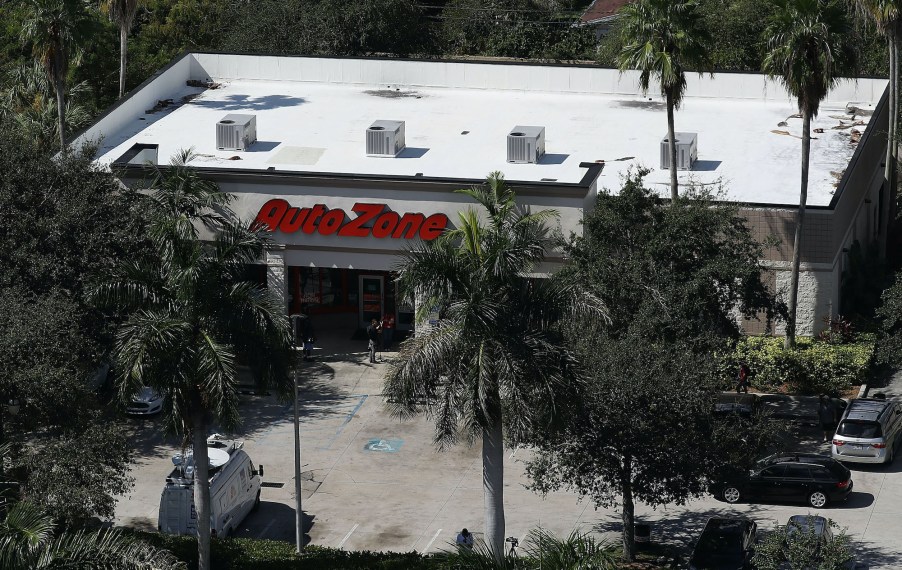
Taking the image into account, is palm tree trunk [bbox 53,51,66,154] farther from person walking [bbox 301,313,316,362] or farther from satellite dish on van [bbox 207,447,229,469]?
satellite dish on van [bbox 207,447,229,469]

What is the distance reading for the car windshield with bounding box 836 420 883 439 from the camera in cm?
4062

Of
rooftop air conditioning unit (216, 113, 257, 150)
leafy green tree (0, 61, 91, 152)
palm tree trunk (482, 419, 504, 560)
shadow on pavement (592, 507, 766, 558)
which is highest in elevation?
leafy green tree (0, 61, 91, 152)

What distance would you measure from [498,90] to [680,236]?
946 inches

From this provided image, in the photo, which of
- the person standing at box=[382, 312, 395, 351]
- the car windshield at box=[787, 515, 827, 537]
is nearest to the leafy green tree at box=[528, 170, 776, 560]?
the car windshield at box=[787, 515, 827, 537]

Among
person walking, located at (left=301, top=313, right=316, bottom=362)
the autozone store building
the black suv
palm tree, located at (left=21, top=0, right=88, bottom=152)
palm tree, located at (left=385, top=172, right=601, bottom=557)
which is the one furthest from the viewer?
palm tree, located at (left=21, top=0, right=88, bottom=152)

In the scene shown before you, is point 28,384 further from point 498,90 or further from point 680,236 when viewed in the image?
point 498,90

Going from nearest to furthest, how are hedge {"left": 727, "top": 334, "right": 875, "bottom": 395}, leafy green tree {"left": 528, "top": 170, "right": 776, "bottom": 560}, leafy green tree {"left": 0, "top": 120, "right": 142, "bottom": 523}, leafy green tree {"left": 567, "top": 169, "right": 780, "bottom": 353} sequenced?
leafy green tree {"left": 0, "top": 120, "right": 142, "bottom": 523}
leafy green tree {"left": 528, "top": 170, "right": 776, "bottom": 560}
leafy green tree {"left": 567, "top": 169, "right": 780, "bottom": 353}
hedge {"left": 727, "top": 334, "right": 875, "bottom": 395}

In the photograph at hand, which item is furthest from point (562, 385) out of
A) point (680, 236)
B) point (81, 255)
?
point (81, 255)

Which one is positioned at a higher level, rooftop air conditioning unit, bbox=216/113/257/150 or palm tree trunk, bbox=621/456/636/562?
rooftop air conditioning unit, bbox=216/113/257/150

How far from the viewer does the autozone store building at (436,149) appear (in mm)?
48312

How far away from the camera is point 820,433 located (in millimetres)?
43719

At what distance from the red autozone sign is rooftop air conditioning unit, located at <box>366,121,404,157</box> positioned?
5.09m

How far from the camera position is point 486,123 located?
57656 mm

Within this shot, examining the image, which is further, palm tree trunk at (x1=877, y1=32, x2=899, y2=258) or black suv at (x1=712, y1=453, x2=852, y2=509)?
palm tree trunk at (x1=877, y1=32, x2=899, y2=258)
